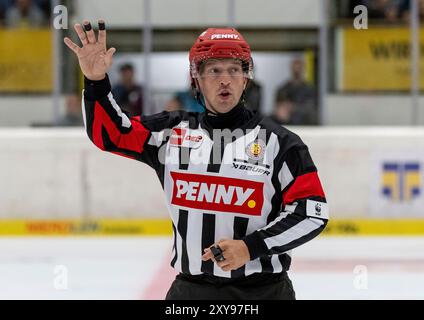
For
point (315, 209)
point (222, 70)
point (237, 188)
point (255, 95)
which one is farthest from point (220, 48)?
point (255, 95)

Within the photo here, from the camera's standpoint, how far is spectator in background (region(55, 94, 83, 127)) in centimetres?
702

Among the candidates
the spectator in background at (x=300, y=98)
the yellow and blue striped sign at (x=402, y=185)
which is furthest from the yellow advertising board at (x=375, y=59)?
the yellow and blue striped sign at (x=402, y=185)

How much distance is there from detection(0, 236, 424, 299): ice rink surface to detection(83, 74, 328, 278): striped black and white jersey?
7.09ft

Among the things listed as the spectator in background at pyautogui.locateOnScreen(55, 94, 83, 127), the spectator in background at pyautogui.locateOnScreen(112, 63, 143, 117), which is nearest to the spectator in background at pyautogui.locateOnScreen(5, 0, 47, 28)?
the spectator in background at pyautogui.locateOnScreen(55, 94, 83, 127)

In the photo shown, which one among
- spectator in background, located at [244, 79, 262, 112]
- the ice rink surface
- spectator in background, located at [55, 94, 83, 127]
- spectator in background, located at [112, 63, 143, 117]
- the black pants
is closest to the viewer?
the black pants

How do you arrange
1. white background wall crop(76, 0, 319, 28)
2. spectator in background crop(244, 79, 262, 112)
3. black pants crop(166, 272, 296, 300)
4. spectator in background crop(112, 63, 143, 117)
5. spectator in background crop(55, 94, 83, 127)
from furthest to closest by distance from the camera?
white background wall crop(76, 0, 319, 28) → spectator in background crop(55, 94, 83, 127) → spectator in background crop(112, 63, 143, 117) → spectator in background crop(244, 79, 262, 112) → black pants crop(166, 272, 296, 300)

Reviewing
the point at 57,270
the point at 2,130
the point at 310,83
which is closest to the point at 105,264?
the point at 57,270

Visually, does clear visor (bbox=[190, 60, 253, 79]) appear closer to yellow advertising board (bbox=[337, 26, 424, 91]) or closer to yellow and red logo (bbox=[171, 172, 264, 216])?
yellow and red logo (bbox=[171, 172, 264, 216])

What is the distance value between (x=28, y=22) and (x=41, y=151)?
4.38ft

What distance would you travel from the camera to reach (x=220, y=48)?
2.08 m

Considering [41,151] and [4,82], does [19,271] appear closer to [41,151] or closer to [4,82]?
[41,151]

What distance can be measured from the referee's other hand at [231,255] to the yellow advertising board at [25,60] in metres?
5.53

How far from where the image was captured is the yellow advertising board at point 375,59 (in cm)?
739

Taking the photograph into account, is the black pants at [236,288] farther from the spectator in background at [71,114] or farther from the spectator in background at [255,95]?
the spectator in background at [71,114]
